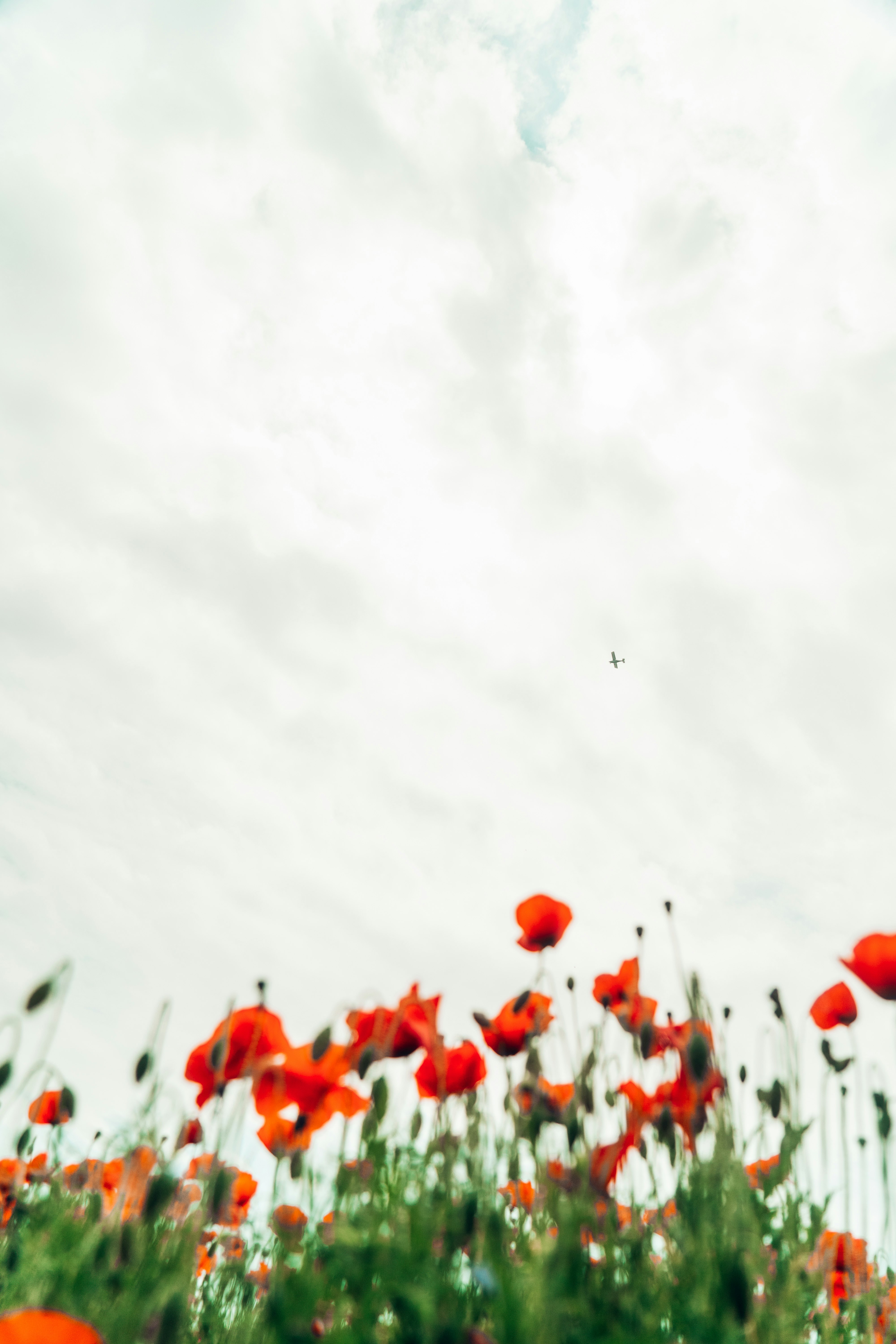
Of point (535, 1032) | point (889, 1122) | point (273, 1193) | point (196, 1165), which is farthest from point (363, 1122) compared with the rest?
point (889, 1122)

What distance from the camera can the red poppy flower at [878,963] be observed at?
2.95 metres

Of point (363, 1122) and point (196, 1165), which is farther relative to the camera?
point (196, 1165)

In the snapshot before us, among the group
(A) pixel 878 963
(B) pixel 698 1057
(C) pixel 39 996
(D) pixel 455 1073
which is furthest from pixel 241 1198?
(A) pixel 878 963

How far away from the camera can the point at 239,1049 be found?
237 cm

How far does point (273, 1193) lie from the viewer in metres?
2.46

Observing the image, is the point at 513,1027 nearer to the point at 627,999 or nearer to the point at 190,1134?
the point at 627,999

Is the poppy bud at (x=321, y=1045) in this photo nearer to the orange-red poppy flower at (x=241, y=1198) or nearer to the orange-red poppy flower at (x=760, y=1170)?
the orange-red poppy flower at (x=241, y=1198)

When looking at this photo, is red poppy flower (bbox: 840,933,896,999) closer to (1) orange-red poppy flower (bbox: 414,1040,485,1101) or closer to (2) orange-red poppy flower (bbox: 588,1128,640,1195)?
(2) orange-red poppy flower (bbox: 588,1128,640,1195)

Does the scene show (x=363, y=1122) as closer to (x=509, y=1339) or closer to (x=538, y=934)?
(x=509, y=1339)

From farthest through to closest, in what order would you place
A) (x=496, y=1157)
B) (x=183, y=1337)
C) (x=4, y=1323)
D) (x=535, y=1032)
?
(x=535, y=1032), (x=496, y=1157), (x=183, y=1337), (x=4, y=1323)

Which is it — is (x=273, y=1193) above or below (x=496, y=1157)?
below

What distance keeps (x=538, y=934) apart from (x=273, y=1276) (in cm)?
158

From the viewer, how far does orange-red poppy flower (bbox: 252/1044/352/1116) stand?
2387 millimetres

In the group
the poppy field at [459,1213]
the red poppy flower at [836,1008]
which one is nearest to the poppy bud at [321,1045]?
the poppy field at [459,1213]
